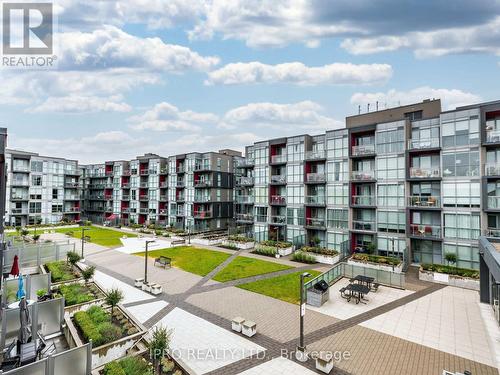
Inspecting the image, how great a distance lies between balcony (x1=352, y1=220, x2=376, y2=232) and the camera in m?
31.5

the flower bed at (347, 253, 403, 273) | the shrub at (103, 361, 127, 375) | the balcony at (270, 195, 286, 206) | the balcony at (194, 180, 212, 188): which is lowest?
the flower bed at (347, 253, 403, 273)

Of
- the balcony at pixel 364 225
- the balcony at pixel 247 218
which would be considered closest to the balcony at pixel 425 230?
the balcony at pixel 364 225

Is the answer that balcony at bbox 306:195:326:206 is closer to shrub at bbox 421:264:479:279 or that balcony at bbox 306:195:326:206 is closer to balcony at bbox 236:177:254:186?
balcony at bbox 236:177:254:186

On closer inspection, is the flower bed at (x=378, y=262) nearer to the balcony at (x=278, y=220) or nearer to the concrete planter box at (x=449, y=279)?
the concrete planter box at (x=449, y=279)

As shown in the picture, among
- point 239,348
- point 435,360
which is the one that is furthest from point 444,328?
point 239,348

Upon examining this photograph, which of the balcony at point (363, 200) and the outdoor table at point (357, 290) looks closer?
the outdoor table at point (357, 290)

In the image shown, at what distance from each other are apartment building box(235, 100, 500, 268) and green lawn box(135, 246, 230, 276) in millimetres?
8851

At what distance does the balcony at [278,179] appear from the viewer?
39875 mm

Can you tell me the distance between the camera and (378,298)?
64.9 ft

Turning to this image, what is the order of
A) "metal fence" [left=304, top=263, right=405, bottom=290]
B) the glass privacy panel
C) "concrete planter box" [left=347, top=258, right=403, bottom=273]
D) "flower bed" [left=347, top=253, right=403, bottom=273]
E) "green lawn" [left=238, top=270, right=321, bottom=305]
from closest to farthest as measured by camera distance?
the glass privacy panel < "green lawn" [left=238, top=270, right=321, bottom=305] < "metal fence" [left=304, top=263, right=405, bottom=290] < "concrete planter box" [left=347, top=258, right=403, bottom=273] < "flower bed" [left=347, top=253, right=403, bottom=273]

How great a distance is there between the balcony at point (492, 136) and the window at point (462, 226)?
6.65m

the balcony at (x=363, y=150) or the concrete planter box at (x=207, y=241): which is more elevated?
the balcony at (x=363, y=150)

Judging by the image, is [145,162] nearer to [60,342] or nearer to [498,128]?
[60,342]

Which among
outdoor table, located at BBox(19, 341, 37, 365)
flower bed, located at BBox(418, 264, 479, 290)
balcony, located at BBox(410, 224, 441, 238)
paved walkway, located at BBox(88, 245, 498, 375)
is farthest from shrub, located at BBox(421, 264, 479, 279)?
outdoor table, located at BBox(19, 341, 37, 365)
